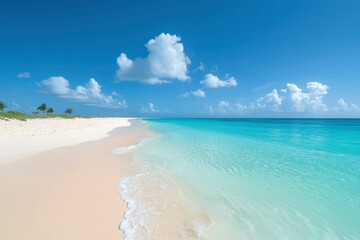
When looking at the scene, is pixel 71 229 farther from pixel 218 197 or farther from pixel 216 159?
pixel 216 159

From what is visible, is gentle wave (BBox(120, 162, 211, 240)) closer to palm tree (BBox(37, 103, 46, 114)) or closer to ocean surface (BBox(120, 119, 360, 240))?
ocean surface (BBox(120, 119, 360, 240))

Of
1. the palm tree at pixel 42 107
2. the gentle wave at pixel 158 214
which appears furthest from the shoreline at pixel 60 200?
the palm tree at pixel 42 107

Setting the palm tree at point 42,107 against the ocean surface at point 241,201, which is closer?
the ocean surface at point 241,201

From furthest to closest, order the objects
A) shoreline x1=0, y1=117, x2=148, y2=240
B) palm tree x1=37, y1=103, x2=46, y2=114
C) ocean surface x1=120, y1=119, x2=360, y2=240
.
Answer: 1. palm tree x1=37, y1=103, x2=46, y2=114
2. ocean surface x1=120, y1=119, x2=360, y2=240
3. shoreline x1=0, y1=117, x2=148, y2=240

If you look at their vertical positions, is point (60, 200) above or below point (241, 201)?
above

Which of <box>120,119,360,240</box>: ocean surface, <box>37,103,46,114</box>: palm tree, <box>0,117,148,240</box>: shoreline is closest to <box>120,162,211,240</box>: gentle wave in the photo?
<box>120,119,360,240</box>: ocean surface

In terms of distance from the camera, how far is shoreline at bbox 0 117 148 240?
12.4 feet

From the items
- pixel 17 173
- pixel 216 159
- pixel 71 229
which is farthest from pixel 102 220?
pixel 216 159

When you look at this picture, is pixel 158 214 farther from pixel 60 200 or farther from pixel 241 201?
pixel 60 200

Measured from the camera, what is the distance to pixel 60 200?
5.02 meters

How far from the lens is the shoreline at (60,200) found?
12.4 ft

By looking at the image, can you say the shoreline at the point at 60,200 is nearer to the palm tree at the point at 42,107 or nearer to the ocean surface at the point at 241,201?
the ocean surface at the point at 241,201

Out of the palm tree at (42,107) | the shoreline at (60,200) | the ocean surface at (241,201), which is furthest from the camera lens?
the palm tree at (42,107)

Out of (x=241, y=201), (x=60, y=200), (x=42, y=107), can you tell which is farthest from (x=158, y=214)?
(x=42, y=107)
